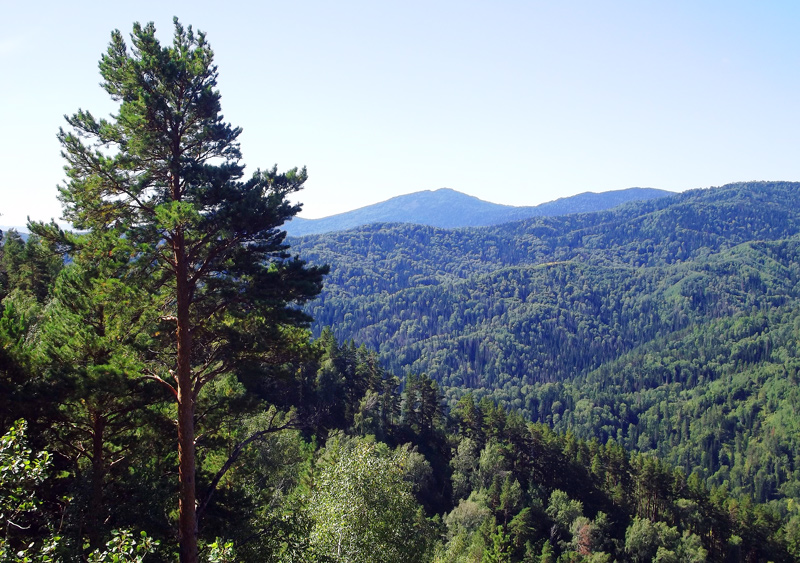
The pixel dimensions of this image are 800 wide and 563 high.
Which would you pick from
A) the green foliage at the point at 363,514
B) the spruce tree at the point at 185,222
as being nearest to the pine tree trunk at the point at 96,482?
the spruce tree at the point at 185,222

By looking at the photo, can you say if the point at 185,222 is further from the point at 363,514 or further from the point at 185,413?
the point at 363,514

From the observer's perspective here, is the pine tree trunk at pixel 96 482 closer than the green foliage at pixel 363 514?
Yes

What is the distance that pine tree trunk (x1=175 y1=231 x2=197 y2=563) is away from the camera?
13.6 m

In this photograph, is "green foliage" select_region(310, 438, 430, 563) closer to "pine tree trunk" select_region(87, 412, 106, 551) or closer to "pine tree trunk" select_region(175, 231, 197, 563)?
"pine tree trunk" select_region(175, 231, 197, 563)

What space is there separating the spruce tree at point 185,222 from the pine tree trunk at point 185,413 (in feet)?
0.09

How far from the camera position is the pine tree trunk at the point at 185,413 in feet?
44.6

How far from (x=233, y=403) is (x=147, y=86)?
10274 millimetres

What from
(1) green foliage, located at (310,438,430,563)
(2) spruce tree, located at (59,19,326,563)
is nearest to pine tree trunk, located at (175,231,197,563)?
(2) spruce tree, located at (59,19,326,563)

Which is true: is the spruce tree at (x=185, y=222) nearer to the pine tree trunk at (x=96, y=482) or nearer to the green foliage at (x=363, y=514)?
the pine tree trunk at (x=96, y=482)

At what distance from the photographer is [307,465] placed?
36.7 m

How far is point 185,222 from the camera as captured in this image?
13.6m

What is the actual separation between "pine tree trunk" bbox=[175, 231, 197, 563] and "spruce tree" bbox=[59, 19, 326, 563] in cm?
3

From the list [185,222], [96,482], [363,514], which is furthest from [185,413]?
[363,514]

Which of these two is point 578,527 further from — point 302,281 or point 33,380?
point 33,380
